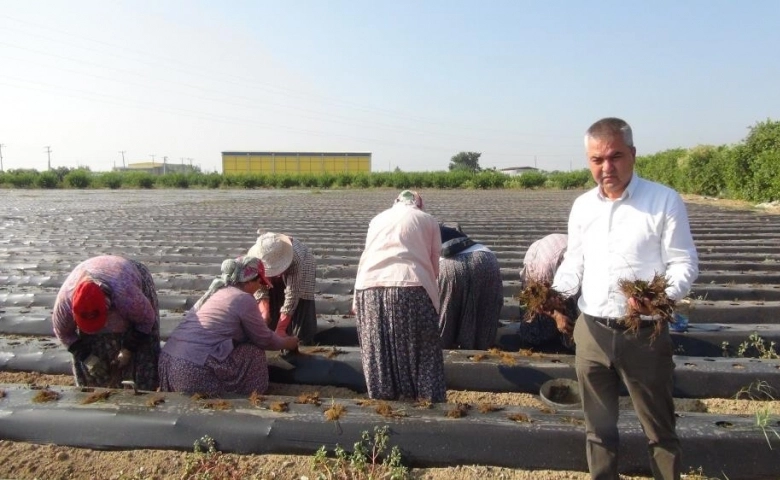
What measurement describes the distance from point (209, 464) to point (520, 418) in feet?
4.22

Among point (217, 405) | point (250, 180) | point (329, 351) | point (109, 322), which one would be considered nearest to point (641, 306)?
point (217, 405)

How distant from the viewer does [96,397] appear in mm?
2721

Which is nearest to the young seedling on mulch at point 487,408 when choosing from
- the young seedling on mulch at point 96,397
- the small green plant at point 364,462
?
the small green plant at point 364,462

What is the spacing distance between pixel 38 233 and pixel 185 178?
28.8 metres

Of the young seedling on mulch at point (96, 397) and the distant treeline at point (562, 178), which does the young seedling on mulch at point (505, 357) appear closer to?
the young seedling on mulch at point (96, 397)

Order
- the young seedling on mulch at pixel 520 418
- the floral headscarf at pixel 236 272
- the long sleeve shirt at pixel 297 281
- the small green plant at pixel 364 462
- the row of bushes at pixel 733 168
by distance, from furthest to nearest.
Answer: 1. the row of bushes at pixel 733 168
2. the long sleeve shirt at pixel 297 281
3. the floral headscarf at pixel 236 272
4. the young seedling on mulch at pixel 520 418
5. the small green plant at pixel 364 462

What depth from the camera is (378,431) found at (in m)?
2.39

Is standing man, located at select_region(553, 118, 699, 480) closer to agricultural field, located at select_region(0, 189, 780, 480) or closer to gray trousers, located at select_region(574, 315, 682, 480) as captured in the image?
gray trousers, located at select_region(574, 315, 682, 480)

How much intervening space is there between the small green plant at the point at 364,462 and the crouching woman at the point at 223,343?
0.74 m

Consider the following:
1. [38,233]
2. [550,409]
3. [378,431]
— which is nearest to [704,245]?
[550,409]

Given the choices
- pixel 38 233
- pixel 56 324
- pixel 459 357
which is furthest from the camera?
pixel 38 233

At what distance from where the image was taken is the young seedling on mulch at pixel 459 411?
247cm

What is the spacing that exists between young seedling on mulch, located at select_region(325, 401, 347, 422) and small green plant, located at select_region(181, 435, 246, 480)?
41 cm

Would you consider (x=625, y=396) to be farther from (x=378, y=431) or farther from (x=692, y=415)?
(x=378, y=431)
